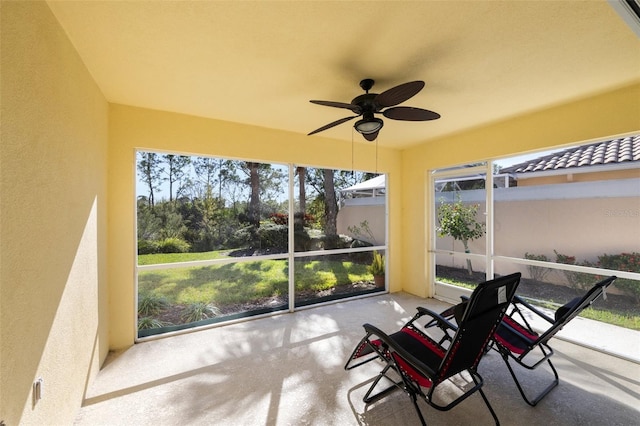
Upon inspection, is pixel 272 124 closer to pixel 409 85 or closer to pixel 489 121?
pixel 409 85

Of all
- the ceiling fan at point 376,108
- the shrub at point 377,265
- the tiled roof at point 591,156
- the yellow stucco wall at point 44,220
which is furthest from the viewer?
the shrub at point 377,265

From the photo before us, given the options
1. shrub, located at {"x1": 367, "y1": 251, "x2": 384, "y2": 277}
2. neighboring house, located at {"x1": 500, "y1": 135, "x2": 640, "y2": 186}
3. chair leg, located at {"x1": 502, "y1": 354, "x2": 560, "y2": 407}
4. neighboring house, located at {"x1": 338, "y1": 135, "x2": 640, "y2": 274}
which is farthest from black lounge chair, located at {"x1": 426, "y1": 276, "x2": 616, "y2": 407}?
shrub, located at {"x1": 367, "y1": 251, "x2": 384, "y2": 277}

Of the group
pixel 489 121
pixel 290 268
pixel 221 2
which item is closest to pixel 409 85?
pixel 221 2

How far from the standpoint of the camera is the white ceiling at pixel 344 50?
1604 mm

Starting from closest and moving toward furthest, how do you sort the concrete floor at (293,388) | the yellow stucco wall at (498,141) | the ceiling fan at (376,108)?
1. the concrete floor at (293,388)
2. the ceiling fan at (376,108)
3. the yellow stucco wall at (498,141)

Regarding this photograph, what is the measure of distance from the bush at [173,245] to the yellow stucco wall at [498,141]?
3755mm

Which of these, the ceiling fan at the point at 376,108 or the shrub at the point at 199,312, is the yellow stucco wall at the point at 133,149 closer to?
the shrub at the point at 199,312

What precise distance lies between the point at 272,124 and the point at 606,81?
3.54m

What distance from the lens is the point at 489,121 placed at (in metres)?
3.52

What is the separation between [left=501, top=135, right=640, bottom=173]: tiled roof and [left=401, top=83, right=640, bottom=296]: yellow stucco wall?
0.88 ft

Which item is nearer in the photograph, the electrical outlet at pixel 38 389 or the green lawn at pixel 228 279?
the electrical outlet at pixel 38 389

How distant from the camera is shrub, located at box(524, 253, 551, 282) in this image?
11.1 ft

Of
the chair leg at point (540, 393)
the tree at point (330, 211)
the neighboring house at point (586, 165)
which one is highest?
the neighboring house at point (586, 165)

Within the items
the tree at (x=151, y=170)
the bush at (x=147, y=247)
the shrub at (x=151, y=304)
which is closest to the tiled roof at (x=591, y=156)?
the tree at (x=151, y=170)
